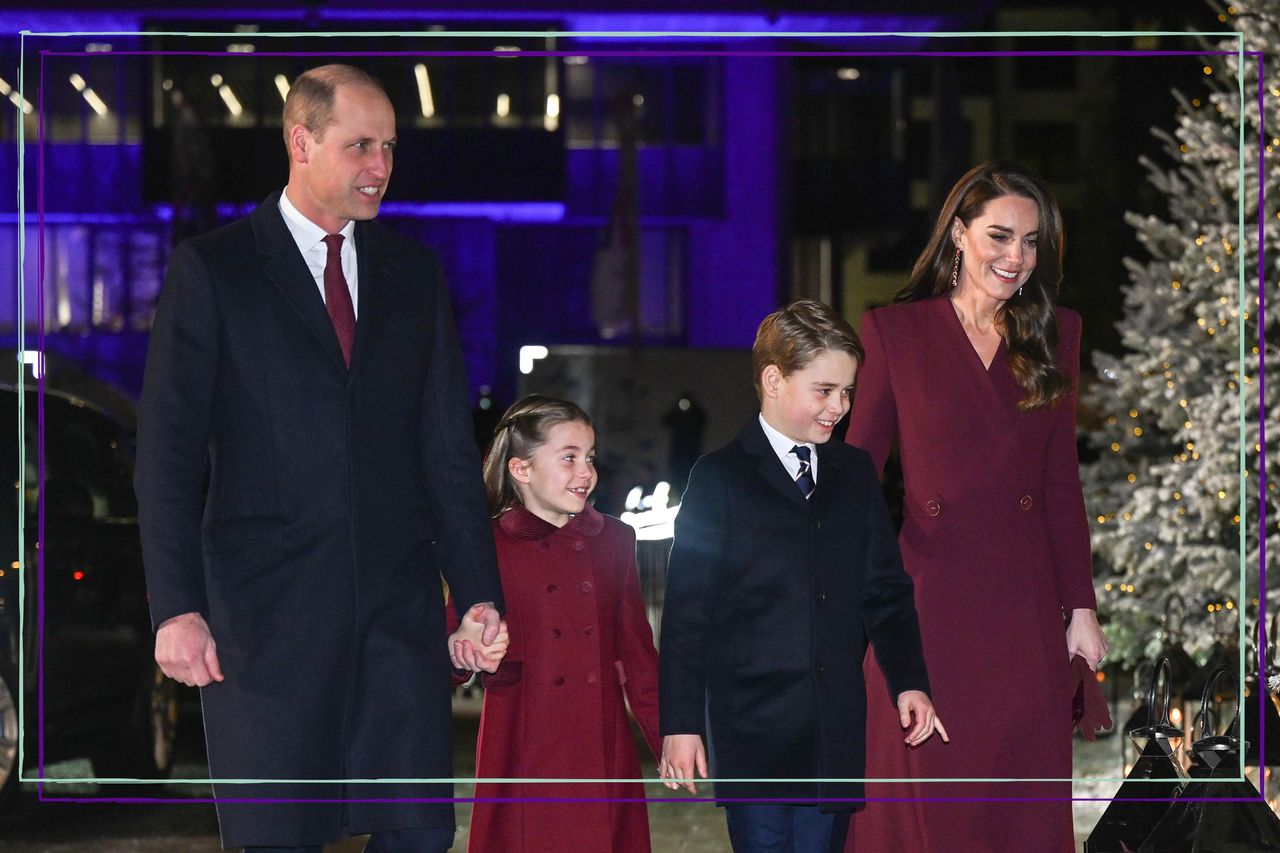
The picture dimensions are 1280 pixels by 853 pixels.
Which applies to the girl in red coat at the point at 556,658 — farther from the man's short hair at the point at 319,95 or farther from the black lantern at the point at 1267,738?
the black lantern at the point at 1267,738

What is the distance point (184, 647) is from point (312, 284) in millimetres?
748

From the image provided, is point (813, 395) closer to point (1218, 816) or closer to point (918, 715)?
point (918, 715)

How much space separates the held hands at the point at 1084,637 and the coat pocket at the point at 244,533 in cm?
184

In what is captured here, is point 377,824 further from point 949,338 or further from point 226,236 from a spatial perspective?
point 949,338

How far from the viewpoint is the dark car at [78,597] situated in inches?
269

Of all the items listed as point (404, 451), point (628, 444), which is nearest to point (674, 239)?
point (628, 444)

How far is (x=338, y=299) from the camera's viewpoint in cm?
395

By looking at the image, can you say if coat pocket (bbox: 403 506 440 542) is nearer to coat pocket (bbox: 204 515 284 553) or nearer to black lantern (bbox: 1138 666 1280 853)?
coat pocket (bbox: 204 515 284 553)

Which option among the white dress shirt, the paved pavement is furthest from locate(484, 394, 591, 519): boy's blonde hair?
the paved pavement

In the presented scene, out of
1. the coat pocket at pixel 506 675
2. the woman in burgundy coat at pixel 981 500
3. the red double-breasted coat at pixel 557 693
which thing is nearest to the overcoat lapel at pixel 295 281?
the red double-breasted coat at pixel 557 693

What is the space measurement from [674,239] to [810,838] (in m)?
12.5

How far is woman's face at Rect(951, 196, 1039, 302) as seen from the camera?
14.3 feet

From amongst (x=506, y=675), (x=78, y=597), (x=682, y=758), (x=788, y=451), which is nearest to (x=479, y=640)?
(x=506, y=675)

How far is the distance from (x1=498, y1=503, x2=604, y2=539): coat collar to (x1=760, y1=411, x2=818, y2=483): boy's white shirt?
0.48 m
